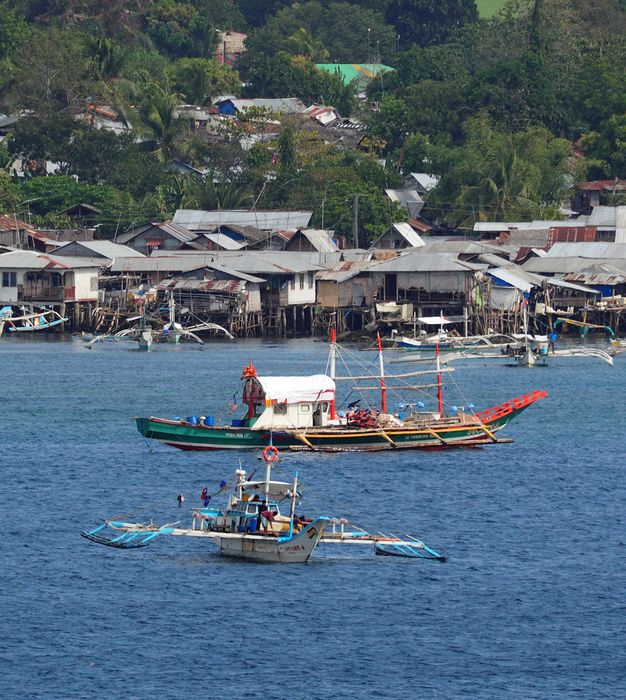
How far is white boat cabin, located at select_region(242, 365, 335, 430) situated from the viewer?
62.6 m

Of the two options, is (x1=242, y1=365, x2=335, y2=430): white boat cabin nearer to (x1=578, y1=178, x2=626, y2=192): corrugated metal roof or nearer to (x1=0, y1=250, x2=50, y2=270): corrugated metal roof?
(x1=0, y1=250, x2=50, y2=270): corrugated metal roof

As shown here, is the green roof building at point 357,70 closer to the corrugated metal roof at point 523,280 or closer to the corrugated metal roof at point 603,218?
the corrugated metal roof at point 603,218

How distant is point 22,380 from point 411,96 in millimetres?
70710

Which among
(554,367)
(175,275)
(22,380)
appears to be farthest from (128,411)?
(175,275)

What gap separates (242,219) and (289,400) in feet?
235

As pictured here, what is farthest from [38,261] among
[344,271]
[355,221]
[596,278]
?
[596,278]

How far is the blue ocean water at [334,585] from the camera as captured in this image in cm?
3788

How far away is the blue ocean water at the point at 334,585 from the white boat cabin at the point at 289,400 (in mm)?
1374

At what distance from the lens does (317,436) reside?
207ft

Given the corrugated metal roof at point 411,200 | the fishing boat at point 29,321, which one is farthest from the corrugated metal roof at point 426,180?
the fishing boat at point 29,321

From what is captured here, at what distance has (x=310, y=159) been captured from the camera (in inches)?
5610

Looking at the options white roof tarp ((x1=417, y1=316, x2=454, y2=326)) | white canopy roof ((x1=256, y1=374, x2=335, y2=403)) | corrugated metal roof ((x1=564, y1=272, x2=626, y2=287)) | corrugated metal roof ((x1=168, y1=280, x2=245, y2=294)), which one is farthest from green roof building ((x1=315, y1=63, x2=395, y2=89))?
white canopy roof ((x1=256, y1=374, x2=335, y2=403))

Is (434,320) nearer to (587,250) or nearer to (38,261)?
(587,250)

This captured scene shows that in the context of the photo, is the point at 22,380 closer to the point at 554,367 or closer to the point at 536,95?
the point at 554,367
